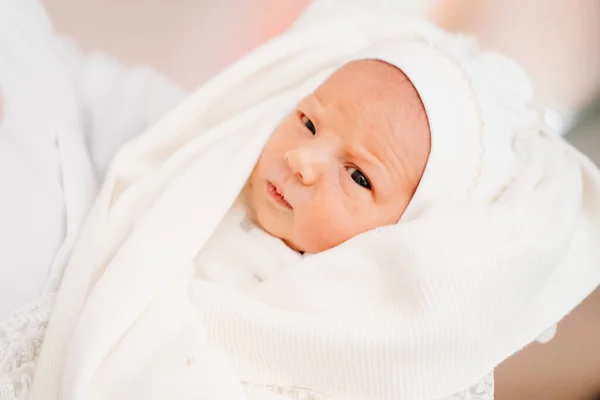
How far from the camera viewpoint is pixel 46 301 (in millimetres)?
716

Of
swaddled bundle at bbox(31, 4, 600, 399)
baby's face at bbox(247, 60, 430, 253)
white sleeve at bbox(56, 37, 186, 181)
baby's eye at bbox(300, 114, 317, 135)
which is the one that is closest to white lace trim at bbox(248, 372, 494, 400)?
swaddled bundle at bbox(31, 4, 600, 399)

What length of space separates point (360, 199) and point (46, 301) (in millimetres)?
371

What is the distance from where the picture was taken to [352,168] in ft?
2.49

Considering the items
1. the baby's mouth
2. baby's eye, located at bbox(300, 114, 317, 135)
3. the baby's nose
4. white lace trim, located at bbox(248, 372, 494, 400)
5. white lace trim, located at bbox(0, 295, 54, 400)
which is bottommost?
white lace trim, located at bbox(0, 295, 54, 400)

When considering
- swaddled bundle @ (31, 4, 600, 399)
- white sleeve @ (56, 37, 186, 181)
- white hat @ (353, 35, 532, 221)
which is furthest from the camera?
white sleeve @ (56, 37, 186, 181)

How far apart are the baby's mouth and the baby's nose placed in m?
0.04

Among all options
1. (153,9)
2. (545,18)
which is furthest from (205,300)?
(545,18)

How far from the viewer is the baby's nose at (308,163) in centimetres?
72

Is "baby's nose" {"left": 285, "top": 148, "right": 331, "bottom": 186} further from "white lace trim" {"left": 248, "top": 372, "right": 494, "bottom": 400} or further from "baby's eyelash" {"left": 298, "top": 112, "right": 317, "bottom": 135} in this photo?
"white lace trim" {"left": 248, "top": 372, "right": 494, "bottom": 400}

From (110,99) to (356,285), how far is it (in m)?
0.51

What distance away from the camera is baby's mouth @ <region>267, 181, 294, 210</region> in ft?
2.48

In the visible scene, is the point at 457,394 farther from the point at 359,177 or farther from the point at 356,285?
the point at 359,177

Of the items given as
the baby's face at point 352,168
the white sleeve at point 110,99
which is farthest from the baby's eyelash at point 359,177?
the white sleeve at point 110,99

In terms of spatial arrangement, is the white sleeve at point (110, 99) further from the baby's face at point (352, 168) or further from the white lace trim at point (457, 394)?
the white lace trim at point (457, 394)
